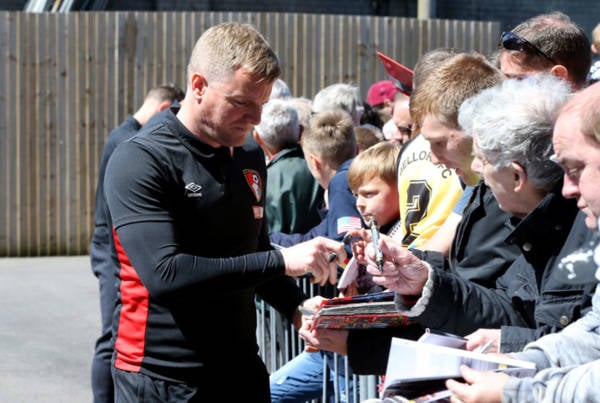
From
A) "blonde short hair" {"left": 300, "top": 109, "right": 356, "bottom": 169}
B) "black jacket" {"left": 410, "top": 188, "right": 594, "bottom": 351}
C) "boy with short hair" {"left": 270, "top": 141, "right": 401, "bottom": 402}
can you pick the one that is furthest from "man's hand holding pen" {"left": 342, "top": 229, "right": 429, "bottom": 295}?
"blonde short hair" {"left": 300, "top": 109, "right": 356, "bottom": 169}

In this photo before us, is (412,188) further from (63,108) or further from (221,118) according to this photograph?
(63,108)

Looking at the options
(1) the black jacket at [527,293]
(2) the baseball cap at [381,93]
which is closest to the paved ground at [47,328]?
(2) the baseball cap at [381,93]

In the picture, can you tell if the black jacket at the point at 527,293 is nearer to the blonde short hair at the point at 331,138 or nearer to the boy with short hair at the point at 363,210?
the boy with short hair at the point at 363,210

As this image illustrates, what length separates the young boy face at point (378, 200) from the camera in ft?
16.0

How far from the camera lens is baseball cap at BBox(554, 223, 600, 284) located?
106 inches

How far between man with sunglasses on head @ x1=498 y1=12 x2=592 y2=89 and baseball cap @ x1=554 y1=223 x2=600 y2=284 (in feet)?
4.60

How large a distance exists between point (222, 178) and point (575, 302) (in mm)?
1289

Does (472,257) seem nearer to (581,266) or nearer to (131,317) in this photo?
(581,266)

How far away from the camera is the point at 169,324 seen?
3383 millimetres

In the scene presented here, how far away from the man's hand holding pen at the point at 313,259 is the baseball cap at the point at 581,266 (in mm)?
833

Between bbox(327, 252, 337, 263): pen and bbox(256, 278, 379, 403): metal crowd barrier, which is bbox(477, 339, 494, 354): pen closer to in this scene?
bbox(327, 252, 337, 263): pen

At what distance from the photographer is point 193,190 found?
10.9 ft

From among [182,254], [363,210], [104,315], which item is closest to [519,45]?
[363,210]

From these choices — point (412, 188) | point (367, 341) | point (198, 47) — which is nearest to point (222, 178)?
point (198, 47)
